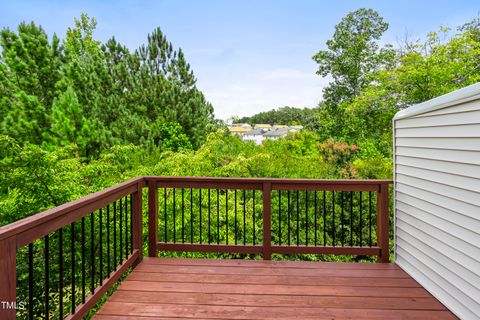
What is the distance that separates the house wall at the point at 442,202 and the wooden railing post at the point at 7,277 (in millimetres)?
2561

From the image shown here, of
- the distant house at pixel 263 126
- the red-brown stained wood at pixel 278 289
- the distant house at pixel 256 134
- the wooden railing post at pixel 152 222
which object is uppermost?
the distant house at pixel 263 126

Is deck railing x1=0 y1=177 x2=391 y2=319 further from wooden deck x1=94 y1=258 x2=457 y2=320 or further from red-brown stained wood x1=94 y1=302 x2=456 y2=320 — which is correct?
red-brown stained wood x1=94 y1=302 x2=456 y2=320

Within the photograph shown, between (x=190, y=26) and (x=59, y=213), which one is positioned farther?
(x=190, y=26)

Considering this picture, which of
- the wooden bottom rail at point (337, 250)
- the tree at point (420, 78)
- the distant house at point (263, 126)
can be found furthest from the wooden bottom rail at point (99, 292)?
the distant house at point (263, 126)

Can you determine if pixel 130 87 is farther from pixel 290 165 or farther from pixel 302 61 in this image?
pixel 302 61

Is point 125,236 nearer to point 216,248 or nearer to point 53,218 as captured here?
point 216,248

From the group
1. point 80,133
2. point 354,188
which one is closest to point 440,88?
point 354,188

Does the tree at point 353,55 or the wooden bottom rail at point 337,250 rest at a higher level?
the tree at point 353,55

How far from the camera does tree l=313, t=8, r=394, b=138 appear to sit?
17078mm

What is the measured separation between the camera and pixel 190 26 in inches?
563

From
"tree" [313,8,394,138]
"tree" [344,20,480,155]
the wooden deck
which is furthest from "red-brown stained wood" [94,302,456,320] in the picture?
"tree" [313,8,394,138]

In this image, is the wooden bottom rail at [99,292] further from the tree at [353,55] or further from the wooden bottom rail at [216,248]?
the tree at [353,55]

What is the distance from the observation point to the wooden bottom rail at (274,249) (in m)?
3.34

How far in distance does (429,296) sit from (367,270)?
59 cm
